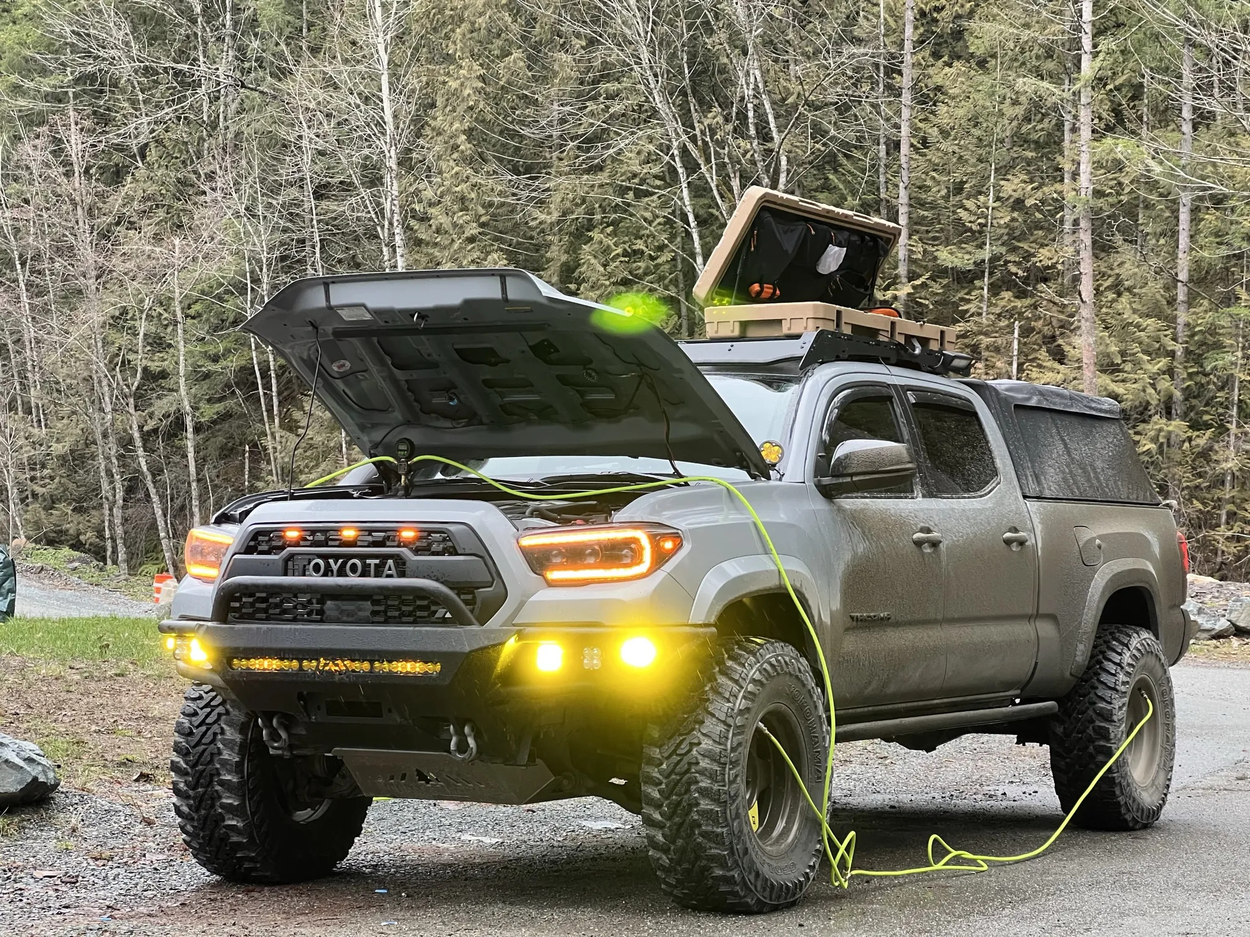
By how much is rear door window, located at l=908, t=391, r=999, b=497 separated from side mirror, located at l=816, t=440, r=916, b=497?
951 millimetres

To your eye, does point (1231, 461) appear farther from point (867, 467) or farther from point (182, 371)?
point (182, 371)

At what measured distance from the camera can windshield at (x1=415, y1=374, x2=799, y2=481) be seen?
614cm

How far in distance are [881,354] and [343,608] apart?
300cm

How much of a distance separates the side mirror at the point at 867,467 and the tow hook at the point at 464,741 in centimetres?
170

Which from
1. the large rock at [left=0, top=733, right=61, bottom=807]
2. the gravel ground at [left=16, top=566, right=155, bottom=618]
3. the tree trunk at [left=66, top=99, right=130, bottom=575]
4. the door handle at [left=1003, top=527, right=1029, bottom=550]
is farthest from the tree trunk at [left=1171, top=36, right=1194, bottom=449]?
the large rock at [left=0, top=733, right=61, bottom=807]

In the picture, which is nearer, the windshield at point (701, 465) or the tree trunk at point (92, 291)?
the windshield at point (701, 465)

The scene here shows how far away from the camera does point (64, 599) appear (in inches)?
998

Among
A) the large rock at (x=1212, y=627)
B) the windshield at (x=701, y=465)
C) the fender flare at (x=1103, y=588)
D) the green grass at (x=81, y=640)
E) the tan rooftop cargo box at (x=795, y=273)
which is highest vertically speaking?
the tan rooftop cargo box at (x=795, y=273)

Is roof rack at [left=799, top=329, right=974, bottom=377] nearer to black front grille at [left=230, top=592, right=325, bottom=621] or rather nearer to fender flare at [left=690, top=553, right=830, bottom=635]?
fender flare at [left=690, top=553, right=830, bottom=635]

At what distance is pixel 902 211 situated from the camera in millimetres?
33594

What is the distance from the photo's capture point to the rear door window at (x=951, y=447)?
691 centimetres

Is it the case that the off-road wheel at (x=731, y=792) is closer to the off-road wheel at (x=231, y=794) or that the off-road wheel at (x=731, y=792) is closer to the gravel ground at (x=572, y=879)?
the gravel ground at (x=572, y=879)

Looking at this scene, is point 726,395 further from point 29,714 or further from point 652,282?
point 652,282

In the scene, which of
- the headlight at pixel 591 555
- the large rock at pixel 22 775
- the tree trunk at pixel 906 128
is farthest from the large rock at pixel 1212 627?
the headlight at pixel 591 555
